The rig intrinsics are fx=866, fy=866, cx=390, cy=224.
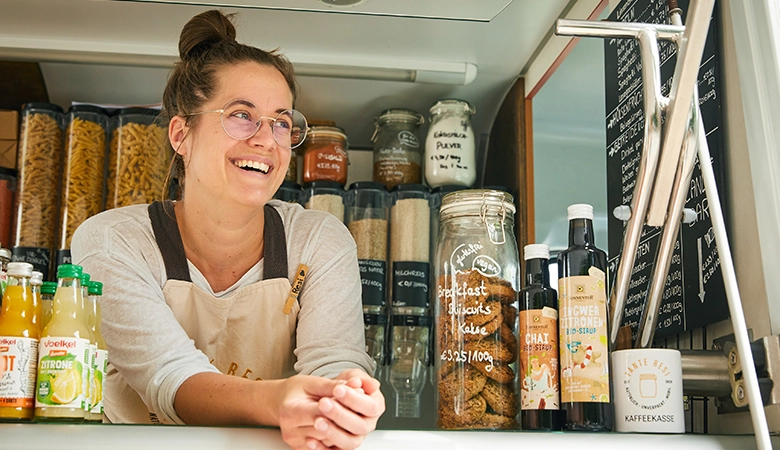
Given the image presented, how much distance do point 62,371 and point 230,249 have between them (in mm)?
583

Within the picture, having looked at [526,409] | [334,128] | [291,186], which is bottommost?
[526,409]

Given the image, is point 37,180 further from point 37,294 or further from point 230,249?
point 37,294

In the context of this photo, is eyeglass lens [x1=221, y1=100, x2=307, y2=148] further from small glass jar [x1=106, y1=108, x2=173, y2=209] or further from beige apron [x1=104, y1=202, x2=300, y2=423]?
small glass jar [x1=106, y1=108, x2=173, y2=209]

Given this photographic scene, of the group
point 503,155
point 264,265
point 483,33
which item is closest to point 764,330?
point 264,265

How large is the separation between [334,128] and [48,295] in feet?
3.46

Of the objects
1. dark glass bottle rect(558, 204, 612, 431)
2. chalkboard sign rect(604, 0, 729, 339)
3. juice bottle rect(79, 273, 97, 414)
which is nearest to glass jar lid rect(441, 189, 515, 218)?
dark glass bottle rect(558, 204, 612, 431)

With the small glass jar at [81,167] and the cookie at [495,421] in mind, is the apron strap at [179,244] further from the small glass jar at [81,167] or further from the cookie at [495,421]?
the cookie at [495,421]

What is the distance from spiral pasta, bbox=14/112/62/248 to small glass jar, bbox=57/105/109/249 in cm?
2

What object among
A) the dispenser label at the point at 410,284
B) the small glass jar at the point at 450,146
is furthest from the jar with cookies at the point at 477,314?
the small glass jar at the point at 450,146

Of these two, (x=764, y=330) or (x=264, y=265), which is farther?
(x=264, y=265)

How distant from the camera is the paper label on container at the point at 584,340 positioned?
97 cm

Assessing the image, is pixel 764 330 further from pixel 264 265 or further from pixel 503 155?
pixel 503 155

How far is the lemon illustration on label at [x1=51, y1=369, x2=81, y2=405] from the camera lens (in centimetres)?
86

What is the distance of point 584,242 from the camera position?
3.35ft
